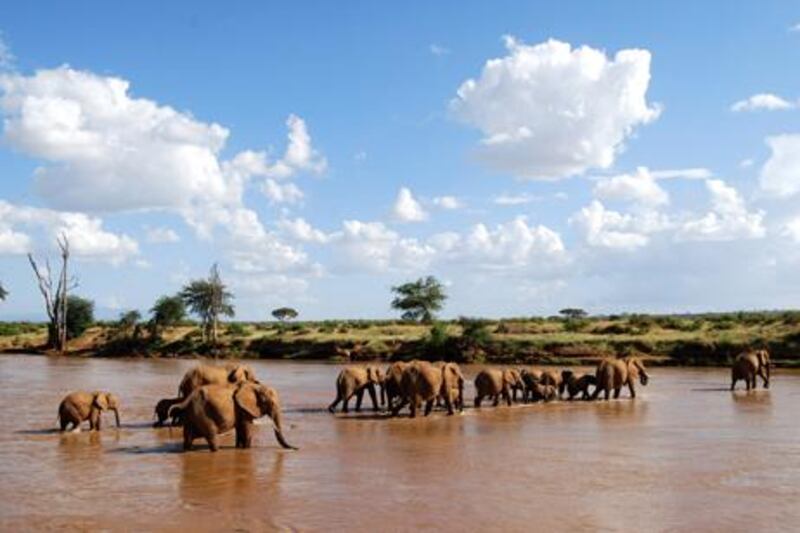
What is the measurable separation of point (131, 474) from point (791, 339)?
3967 cm

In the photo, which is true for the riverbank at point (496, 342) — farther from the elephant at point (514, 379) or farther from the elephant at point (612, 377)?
the elephant at point (514, 379)

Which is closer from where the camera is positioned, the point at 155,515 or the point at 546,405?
the point at 155,515

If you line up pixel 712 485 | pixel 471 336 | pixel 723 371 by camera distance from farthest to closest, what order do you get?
1. pixel 471 336
2. pixel 723 371
3. pixel 712 485

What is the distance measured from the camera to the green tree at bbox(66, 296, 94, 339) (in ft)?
262

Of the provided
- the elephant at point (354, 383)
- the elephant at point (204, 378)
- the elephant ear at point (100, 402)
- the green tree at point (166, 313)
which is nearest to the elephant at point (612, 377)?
the elephant at point (354, 383)

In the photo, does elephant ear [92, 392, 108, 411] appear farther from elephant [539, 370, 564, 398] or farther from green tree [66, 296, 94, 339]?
green tree [66, 296, 94, 339]

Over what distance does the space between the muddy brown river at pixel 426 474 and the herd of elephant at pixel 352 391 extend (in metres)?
0.48

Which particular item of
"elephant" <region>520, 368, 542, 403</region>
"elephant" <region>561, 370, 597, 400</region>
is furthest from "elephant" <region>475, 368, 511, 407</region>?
"elephant" <region>561, 370, 597, 400</region>

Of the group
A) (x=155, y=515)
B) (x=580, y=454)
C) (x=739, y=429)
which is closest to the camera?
(x=155, y=515)

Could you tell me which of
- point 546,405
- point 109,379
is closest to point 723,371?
point 546,405

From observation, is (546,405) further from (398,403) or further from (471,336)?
(471,336)

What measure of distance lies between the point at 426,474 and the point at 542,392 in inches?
568

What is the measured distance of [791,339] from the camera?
4603 centimetres

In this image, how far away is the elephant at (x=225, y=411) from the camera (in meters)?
16.6
